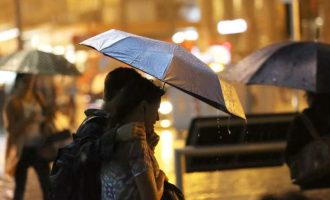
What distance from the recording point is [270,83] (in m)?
6.05

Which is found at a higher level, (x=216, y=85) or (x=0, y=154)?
(x=216, y=85)

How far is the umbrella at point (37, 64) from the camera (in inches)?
281

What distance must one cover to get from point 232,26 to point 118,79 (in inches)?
728

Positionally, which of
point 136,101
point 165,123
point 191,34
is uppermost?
point 191,34

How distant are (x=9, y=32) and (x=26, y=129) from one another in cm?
1255

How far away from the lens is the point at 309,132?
5391 millimetres

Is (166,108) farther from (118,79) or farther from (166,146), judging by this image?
(118,79)

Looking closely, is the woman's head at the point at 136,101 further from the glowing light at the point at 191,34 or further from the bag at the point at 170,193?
the glowing light at the point at 191,34

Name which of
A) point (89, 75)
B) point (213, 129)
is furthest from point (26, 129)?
point (89, 75)

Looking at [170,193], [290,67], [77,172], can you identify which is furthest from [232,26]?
[77,172]

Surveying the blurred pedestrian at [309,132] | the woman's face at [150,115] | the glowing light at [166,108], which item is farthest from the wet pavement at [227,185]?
the glowing light at [166,108]

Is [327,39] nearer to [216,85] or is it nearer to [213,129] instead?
[213,129]

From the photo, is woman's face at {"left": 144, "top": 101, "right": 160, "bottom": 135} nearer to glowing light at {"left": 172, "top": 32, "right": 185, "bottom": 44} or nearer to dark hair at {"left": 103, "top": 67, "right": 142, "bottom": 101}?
dark hair at {"left": 103, "top": 67, "right": 142, "bottom": 101}

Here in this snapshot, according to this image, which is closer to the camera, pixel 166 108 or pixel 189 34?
pixel 166 108
